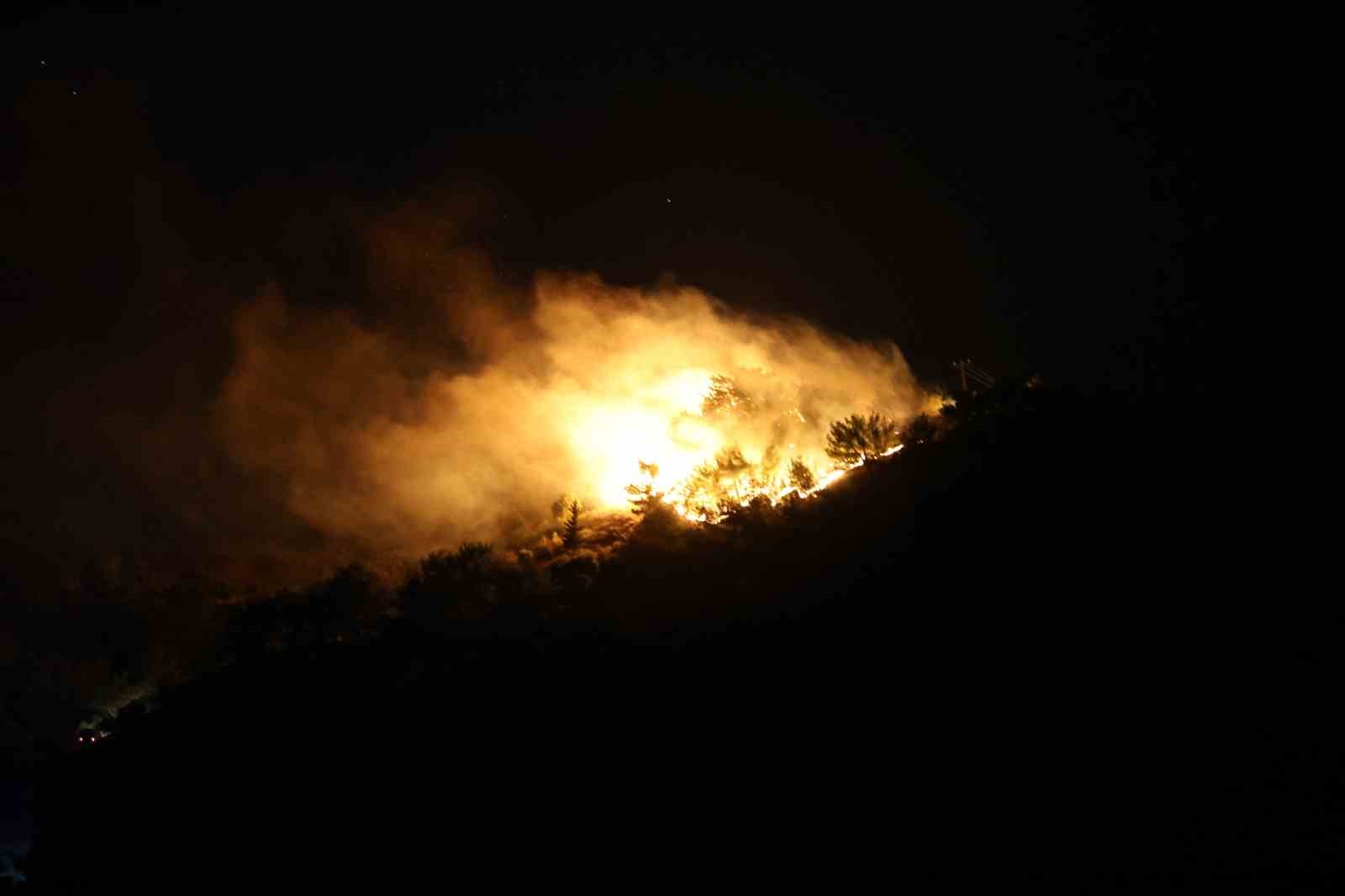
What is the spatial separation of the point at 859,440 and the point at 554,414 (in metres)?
5.81

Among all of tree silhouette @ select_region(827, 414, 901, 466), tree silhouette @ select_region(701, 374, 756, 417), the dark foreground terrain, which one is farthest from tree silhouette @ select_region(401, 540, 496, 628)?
tree silhouette @ select_region(827, 414, 901, 466)

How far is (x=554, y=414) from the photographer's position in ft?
49.4

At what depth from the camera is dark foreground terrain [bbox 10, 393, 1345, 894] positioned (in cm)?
503

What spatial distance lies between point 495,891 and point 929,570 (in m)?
4.65

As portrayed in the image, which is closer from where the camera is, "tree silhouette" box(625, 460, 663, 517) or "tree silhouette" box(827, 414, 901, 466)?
"tree silhouette" box(827, 414, 901, 466)

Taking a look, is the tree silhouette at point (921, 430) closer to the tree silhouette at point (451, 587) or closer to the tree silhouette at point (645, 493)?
the tree silhouette at point (645, 493)

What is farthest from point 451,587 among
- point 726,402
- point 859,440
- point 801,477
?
point 859,440

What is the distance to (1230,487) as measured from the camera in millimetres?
7820

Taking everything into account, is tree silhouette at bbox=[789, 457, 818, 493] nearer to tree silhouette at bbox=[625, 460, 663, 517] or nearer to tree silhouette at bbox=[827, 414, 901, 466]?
tree silhouette at bbox=[827, 414, 901, 466]

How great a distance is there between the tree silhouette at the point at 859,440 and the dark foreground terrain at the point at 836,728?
2.17 m

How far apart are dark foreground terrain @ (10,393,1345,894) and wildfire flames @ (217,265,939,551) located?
13.0 ft

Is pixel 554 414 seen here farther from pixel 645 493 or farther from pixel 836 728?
pixel 836 728

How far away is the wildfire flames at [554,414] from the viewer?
13414 millimetres

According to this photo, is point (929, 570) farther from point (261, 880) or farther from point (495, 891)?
point (261, 880)
